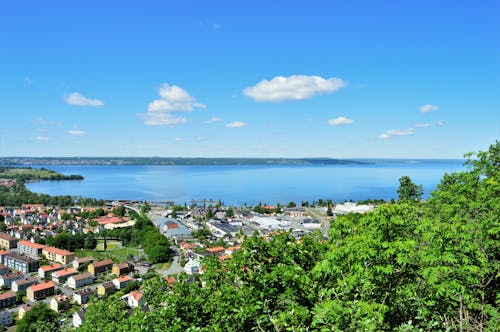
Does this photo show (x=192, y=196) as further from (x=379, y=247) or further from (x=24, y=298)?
(x=379, y=247)

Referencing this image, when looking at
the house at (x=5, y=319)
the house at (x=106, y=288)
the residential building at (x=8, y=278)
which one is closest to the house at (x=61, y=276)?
the residential building at (x=8, y=278)

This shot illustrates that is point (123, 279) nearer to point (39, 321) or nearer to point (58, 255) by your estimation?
point (39, 321)

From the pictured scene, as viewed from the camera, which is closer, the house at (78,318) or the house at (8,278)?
the house at (78,318)

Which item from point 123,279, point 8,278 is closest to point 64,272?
point 8,278

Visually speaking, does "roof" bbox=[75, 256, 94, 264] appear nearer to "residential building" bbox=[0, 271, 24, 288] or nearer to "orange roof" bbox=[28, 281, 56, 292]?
"residential building" bbox=[0, 271, 24, 288]

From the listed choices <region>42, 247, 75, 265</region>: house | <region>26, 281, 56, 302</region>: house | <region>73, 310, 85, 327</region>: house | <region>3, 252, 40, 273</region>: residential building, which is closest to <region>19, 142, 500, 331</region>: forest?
<region>73, 310, 85, 327</region>: house

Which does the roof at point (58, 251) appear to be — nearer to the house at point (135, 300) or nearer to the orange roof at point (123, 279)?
the orange roof at point (123, 279)

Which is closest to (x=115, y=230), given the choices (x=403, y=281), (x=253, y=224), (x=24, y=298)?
(x=24, y=298)
